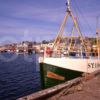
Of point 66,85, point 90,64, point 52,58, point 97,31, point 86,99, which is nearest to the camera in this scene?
point 86,99

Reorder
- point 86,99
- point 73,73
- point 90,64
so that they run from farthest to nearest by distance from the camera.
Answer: point 90,64, point 73,73, point 86,99

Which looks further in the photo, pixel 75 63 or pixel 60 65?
pixel 75 63

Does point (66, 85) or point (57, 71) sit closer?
point (66, 85)

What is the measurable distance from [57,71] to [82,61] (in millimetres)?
3362

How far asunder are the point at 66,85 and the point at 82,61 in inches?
306

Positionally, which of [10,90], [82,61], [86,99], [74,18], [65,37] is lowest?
[10,90]

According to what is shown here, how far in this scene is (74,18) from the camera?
21766 millimetres

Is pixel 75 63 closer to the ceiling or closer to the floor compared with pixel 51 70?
closer to the ceiling

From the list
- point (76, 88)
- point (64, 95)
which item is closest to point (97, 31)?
point (76, 88)

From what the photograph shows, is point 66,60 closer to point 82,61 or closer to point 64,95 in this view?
point 82,61

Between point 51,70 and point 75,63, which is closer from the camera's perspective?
point 51,70

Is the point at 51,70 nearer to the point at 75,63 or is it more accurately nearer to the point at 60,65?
the point at 60,65

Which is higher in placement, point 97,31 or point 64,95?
point 97,31

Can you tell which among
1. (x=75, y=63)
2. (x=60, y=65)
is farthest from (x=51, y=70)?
(x=75, y=63)
